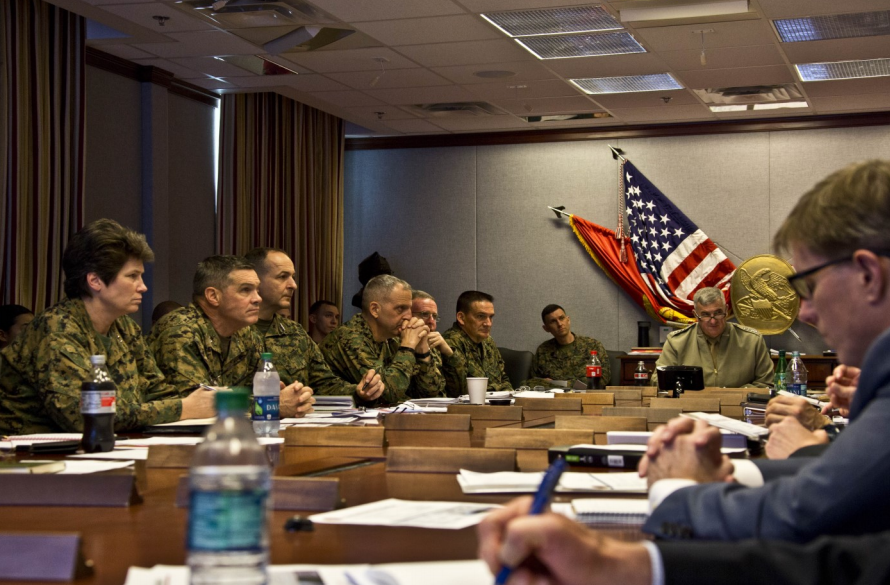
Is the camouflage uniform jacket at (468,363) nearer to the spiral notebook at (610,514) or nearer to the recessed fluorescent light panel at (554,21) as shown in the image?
the recessed fluorescent light panel at (554,21)

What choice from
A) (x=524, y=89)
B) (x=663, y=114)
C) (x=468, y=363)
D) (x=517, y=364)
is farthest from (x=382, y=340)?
(x=663, y=114)

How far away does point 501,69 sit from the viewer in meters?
6.89

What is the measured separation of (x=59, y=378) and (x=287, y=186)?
5.60m

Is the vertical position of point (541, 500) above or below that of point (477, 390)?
above

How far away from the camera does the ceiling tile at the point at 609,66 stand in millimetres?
6578

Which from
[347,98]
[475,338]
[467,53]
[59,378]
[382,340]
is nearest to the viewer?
[59,378]

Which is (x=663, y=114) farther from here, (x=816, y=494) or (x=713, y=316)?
(x=816, y=494)

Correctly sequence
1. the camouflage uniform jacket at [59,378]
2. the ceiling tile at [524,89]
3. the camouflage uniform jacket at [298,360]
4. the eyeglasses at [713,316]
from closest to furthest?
the camouflage uniform jacket at [59,378] < the camouflage uniform jacket at [298,360] < the eyeglasses at [713,316] < the ceiling tile at [524,89]

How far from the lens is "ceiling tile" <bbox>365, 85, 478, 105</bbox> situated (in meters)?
7.53

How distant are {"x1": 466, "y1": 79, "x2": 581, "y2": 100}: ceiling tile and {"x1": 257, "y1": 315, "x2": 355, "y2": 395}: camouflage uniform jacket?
3.15 meters

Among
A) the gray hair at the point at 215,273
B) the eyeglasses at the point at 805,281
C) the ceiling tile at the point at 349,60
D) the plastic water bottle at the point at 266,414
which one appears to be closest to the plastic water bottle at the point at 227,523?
the eyeglasses at the point at 805,281

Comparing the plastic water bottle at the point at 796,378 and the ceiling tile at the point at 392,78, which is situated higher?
the ceiling tile at the point at 392,78

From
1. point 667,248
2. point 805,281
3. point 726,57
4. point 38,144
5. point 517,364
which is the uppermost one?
point 726,57

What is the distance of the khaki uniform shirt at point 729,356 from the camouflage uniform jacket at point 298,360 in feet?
6.82
